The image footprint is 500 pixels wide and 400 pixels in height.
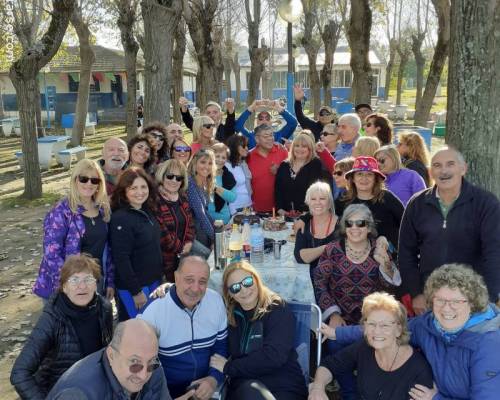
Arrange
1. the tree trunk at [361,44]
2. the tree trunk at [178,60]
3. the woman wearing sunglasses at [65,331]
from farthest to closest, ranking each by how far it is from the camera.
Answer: the tree trunk at [178,60]
the tree trunk at [361,44]
the woman wearing sunglasses at [65,331]

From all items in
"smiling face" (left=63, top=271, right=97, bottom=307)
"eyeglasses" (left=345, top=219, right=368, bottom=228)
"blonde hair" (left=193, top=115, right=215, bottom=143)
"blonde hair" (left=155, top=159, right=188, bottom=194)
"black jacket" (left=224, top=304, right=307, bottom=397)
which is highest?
"blonde hair" (left=193, top=115, right=215, bottom=143)

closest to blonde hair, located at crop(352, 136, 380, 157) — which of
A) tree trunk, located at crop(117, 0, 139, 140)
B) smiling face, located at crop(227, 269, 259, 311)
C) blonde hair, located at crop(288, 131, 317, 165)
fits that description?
blonde hair, located at crop(288, 131, 317, 165)

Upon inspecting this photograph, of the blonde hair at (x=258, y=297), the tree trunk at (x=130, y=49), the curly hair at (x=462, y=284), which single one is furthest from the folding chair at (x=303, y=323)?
the tree trunk at (x=130, y=49)

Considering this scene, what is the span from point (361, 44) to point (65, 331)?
34.6ft

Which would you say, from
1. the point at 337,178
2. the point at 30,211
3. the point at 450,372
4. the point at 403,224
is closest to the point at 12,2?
the point at 30,211

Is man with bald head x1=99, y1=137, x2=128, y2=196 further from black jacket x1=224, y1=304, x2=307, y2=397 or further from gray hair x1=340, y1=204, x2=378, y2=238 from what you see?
gray hair x1=340, y1=204, x2=378, y2=238

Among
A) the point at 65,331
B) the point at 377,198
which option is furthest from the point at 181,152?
the point at 65,331

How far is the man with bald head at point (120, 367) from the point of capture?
7.80ft

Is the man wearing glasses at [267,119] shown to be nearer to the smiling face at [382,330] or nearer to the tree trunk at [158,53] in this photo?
the tree trunk at [158,53]

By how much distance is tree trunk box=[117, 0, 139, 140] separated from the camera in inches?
578

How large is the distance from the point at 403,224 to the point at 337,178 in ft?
3.72

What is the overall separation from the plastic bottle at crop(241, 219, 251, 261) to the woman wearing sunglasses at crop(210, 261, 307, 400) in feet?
3.32

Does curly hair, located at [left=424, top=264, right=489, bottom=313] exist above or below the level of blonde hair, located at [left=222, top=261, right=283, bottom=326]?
above

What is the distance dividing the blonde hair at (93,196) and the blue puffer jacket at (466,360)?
2589mm
